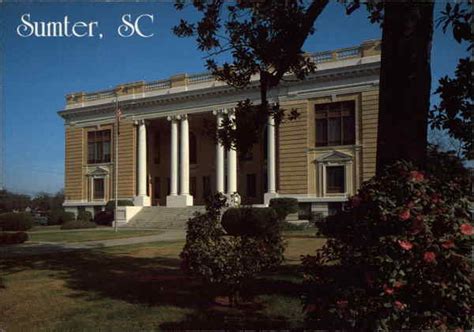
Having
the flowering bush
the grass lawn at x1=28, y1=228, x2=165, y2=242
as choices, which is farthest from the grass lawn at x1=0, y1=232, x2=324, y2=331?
the grass lawn at x1=28, y1=228, x2=165, y2=242

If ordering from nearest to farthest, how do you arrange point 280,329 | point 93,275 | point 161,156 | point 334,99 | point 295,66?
point 280,329 → point 295,66 → point 93,275 → point 334,99 → point 161,156

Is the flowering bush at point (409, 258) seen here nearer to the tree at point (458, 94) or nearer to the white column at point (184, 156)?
the tree at point (458, 94)

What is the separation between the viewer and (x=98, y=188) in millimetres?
44875

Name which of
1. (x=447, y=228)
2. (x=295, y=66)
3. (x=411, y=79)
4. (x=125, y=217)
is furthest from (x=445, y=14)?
(x=125, y=217)

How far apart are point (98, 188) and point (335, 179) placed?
24247 millimetres

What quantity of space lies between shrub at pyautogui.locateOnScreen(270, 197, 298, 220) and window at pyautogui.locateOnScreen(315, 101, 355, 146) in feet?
18.2

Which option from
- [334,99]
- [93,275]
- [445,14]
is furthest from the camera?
[334,99]

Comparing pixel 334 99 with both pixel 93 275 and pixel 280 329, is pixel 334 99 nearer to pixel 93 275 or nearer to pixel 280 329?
pixel 93 275

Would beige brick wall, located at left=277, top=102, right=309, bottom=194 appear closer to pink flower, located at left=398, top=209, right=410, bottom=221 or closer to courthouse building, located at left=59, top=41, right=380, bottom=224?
courthouse building, located at left=59, top=41, right=380, bottom=224

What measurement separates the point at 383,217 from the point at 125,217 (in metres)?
35.4

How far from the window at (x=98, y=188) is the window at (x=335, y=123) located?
887 inches

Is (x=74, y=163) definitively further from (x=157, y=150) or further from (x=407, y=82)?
(x=407, y=82)

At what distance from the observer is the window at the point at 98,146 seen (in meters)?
44.6

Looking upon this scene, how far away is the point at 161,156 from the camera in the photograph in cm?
4684
